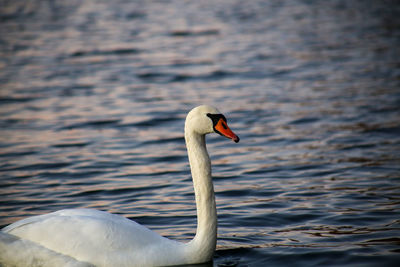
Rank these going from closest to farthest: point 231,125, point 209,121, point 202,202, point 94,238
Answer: point 94,238, point 209,121, point 202,202, point 231,125

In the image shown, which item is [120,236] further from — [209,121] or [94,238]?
[209,121]

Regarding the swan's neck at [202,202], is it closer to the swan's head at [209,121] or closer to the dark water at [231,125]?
the swan's head at [209,121]

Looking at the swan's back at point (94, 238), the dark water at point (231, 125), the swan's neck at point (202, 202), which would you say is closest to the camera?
the swan's back at point (94, 238)

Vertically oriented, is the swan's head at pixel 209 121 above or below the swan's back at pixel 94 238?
above

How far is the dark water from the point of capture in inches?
295

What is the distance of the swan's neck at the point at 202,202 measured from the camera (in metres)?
5.97

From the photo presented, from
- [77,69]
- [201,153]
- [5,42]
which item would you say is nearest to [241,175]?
[201,153]

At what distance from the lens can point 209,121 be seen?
19.7ft

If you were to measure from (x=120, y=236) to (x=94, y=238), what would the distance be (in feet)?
0.73

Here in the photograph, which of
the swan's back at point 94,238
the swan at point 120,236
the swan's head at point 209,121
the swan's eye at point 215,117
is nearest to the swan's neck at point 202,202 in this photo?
the swan at point 120,236

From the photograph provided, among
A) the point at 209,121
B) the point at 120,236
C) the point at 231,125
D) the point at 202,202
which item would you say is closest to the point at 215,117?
the point at 209,121

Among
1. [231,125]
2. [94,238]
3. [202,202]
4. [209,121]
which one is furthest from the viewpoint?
[231,125]

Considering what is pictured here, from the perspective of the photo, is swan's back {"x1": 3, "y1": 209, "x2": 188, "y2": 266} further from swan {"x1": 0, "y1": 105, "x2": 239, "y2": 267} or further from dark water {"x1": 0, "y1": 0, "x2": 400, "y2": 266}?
dark water {"x1": 0, "y1": 0, "x2": 400, "y2": 266}

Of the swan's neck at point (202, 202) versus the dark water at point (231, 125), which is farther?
the dark water at point (231, 125)
